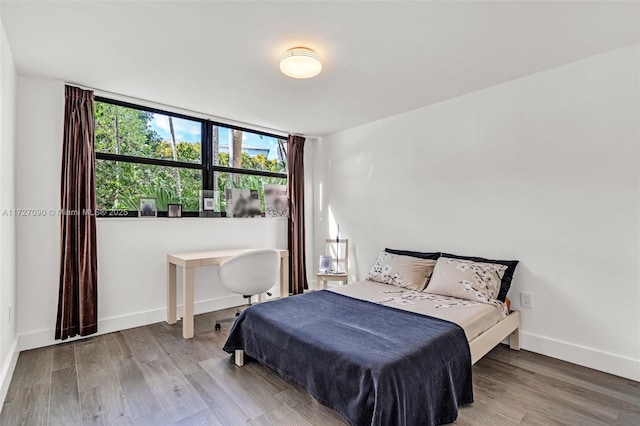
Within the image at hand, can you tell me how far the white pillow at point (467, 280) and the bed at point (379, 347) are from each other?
0.09 metres

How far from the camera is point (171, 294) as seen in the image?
11.1 ft

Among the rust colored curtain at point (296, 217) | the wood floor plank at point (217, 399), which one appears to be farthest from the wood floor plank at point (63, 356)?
the rust colored curtain at point (296, 217)

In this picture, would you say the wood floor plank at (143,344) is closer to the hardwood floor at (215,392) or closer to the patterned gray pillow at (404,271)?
the hardwood floor at (215,392)

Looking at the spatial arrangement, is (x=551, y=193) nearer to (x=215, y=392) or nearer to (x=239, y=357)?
(x=239, y=357)

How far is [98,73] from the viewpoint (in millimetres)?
2664

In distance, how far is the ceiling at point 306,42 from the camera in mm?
1860

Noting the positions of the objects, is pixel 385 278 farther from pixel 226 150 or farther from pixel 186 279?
pixel 226 150

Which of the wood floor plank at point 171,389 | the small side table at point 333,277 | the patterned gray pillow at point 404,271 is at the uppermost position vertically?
the patterned gray pillow at point 404,271

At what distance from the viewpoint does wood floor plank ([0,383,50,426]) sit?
179 centimetres

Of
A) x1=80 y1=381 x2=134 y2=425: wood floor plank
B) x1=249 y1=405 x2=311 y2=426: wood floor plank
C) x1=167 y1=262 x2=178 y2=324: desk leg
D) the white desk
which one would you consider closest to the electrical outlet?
x1=249 y1=405 x2=311 y2=426: wood floor plank

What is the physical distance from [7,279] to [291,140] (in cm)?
332

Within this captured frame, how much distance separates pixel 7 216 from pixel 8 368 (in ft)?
3.53

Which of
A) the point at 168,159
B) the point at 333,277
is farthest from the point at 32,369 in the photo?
the point at 333,277

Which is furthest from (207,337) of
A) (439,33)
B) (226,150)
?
(439,33)
